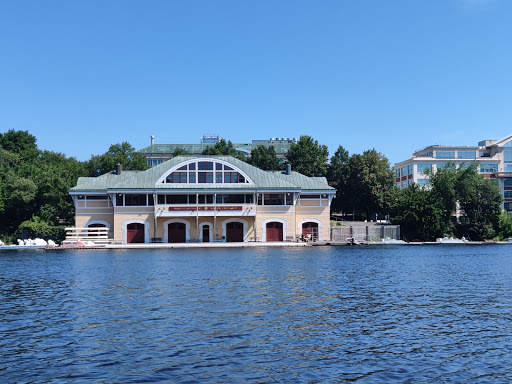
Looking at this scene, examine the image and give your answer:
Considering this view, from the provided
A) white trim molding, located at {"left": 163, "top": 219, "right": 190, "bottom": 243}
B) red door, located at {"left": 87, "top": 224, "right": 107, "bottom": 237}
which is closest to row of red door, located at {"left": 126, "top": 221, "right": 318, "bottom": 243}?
white trim molding, located at {"left": 163, "top": 219, "right": 190, "bottom": 243}

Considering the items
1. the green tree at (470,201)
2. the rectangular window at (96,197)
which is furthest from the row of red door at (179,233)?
the green tree at (470,201)

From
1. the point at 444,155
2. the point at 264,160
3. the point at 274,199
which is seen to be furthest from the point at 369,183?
the point at 444,155

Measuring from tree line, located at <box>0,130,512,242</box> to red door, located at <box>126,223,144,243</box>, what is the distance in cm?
903

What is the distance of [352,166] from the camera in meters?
93.1

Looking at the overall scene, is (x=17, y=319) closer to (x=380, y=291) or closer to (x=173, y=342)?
(x=173, y=342)

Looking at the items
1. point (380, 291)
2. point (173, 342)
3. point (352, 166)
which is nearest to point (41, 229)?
point (352, 166)

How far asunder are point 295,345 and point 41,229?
62658 millimetres

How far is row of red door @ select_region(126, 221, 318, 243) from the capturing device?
70.8m

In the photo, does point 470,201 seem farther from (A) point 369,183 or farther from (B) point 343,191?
(B) point 343,191

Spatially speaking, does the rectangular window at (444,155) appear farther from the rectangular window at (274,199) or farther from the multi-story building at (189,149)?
the rectangular window at (274,199)

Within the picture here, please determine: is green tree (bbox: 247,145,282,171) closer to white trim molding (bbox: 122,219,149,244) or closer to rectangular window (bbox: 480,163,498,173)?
white trim molding (bbox: 122,219,149,244)

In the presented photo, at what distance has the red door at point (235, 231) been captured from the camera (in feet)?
238

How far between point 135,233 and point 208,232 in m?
9.43

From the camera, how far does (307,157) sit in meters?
93.1
